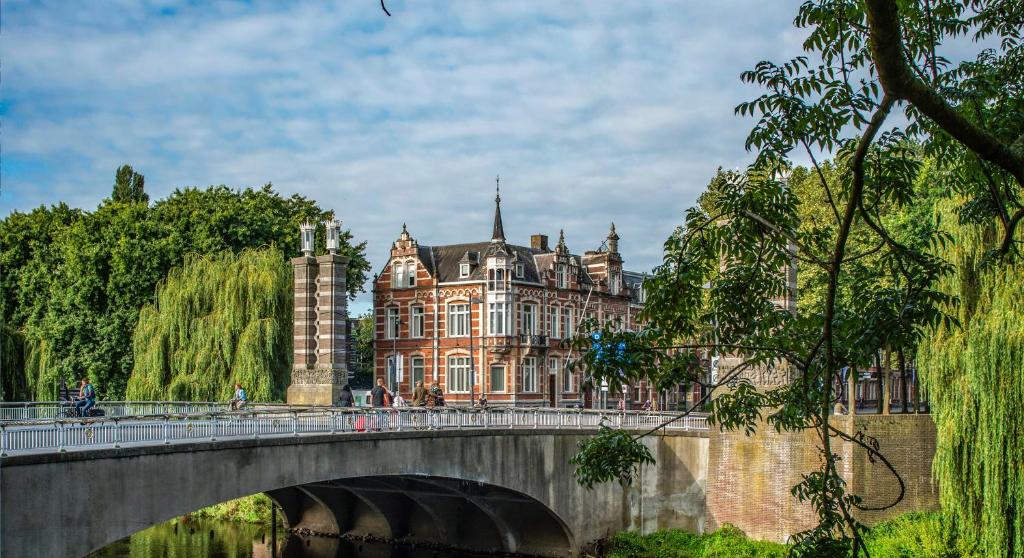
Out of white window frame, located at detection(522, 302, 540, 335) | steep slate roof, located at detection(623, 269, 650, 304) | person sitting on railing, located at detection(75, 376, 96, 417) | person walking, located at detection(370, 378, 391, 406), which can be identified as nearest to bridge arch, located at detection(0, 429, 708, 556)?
person walking, located at detection(370, 378, 391, 406)

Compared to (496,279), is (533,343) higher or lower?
lower

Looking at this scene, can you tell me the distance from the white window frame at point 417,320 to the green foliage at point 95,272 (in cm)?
1240

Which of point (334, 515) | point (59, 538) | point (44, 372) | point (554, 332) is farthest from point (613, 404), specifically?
point (59, 538)

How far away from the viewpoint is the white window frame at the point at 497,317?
196 feet

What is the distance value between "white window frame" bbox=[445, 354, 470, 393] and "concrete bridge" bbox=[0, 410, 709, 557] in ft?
68.2

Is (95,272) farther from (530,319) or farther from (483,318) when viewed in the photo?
(530,319)

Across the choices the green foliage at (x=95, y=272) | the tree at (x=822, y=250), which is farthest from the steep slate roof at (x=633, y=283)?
the tree at (x=822, y=250)

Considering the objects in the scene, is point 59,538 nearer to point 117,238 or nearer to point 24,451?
point 24,451

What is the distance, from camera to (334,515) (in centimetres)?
3888

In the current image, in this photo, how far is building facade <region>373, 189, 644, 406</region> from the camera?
197ft

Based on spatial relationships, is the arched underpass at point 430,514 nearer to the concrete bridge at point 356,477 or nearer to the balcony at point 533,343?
the concrete bridge at point 356,477

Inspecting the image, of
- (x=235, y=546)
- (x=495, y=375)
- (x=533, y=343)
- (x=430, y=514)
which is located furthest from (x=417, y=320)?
(x=235, y=546)

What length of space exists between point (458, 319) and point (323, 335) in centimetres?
2489

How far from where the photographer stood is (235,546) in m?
36.3
